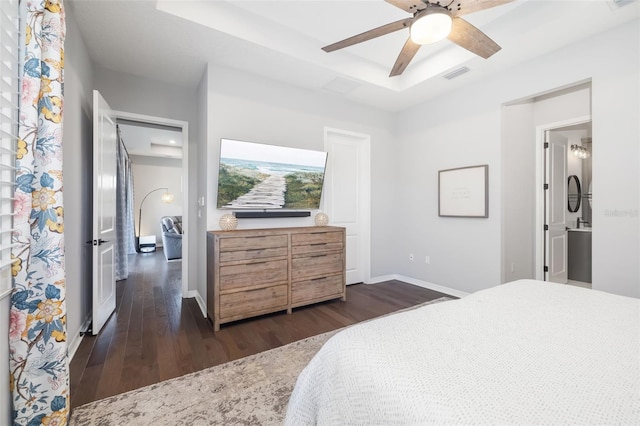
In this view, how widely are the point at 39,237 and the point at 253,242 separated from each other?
1.63 meters

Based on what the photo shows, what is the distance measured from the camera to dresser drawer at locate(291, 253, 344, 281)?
3.11 m

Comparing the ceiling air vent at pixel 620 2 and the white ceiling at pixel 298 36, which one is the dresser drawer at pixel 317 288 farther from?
the ceiling air vent at pixel 620 2

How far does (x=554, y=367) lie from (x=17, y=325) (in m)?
2.14

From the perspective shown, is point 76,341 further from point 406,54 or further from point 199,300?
point 406,54

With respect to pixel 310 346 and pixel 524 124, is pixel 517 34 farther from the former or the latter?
pixel 310 346

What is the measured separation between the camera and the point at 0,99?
3.61 ft

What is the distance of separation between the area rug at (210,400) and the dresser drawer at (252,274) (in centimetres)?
80

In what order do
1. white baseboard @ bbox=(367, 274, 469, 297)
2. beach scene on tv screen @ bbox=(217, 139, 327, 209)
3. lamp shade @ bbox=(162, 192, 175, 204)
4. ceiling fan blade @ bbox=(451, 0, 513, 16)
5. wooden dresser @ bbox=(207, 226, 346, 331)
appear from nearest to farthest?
ceiling fan blade @ bbox=(451, 0, 513, 16) < wooden dresser @ bbox=(207, 226, 346, 331) < beach scene on tv screen @ bbox=(217, 139, 327, 209) < white baseboard @ bbox=(367, 274, 469, 297) < lamp shade @ bbox=(162, 192, 175, 204)

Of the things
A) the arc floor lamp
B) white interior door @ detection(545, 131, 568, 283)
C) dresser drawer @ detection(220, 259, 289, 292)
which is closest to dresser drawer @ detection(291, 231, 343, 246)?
dresser drawer @ detection(220, 259, 289, 292)

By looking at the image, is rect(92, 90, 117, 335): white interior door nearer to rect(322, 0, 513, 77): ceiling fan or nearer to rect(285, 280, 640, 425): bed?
rect(322, 0, 513, 77): ceiling fan

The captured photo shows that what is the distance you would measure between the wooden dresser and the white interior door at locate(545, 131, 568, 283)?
291 centimetres

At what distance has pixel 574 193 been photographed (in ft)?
15.2

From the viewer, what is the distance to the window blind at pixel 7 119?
3.73 feet

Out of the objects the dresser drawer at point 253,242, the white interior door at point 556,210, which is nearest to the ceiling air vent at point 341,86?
the dresser drawer at point 253,242
